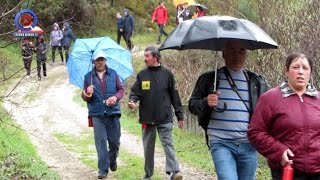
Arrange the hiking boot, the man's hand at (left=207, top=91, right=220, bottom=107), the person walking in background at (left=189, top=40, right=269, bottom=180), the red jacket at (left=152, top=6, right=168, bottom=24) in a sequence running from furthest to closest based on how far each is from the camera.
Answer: the red jacket at (left=152, top=6, right=168, bottom=24), the hiking boot, the person walking in background at (left=189, top=40, right=269, bottom=180), the man's hand at (left=207, top=91, right=220, bottom=107)

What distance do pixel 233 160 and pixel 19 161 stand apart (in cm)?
505

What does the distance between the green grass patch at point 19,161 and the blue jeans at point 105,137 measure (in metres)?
0.79

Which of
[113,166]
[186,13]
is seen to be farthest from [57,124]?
[186,13]

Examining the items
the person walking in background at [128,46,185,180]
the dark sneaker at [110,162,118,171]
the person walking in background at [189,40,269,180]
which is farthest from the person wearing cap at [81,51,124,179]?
the person walking in background at [189,40,269,180]

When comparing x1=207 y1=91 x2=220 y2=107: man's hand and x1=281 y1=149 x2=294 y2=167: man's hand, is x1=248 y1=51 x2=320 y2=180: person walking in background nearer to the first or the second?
x1=281 y1=149 x2=294 y2=167: man's hand

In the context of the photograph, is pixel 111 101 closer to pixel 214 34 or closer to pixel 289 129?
pixel 214 34

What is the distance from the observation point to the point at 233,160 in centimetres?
507

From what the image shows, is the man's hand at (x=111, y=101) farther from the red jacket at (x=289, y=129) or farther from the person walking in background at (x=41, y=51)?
the red jacket at (x=289, y=129)

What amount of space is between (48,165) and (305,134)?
600 centimetres

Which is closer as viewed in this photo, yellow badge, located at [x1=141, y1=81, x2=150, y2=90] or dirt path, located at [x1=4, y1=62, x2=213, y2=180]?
yellow badge, located at [x1=141, y1=81, x2=150, y2=90]

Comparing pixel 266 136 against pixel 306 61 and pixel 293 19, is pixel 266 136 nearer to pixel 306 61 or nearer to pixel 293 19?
pixel 306 61

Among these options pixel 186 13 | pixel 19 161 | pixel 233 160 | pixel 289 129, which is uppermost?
pixel 186 13

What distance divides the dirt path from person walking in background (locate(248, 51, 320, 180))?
418 cm

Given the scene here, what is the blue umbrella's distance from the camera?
8695 mm
